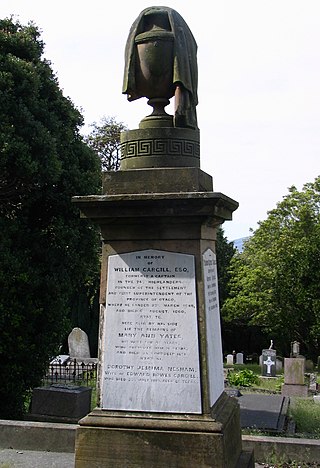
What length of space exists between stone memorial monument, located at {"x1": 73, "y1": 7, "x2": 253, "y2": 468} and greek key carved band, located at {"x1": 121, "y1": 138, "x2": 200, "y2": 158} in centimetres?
1

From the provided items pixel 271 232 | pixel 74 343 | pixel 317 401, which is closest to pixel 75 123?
pixel 317 401

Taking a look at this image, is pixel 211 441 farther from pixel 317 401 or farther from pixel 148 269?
pixel 317 401

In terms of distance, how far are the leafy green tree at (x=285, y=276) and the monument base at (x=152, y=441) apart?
24.3 m

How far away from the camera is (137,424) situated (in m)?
4.88

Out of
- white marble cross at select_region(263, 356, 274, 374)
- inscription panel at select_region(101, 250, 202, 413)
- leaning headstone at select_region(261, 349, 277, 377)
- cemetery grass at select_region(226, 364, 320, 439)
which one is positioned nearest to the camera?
inscription panel at select_region(101, 250, 202, 413)

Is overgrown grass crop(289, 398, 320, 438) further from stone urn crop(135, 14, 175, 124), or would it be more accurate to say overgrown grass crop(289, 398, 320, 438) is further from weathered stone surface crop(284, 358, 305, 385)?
stone urn crop(135, 14, 175, 124)

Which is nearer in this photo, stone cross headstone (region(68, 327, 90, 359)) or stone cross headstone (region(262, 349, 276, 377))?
stone cross headstone (region(262, 349, 276, 377))

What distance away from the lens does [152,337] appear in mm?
5000

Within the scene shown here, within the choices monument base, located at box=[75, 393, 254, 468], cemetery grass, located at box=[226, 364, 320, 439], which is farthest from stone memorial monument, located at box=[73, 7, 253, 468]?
cemetery grass, located at box=[226, 364, 320, 439]

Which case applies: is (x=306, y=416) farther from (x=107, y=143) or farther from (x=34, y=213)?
(x=107, y=143)

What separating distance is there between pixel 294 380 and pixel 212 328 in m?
12.5

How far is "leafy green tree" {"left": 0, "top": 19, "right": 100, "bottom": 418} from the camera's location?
9.95 meters

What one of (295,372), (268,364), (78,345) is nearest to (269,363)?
(268,364)

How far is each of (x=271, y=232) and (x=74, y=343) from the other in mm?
14206
